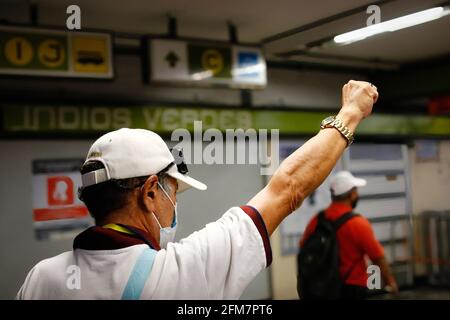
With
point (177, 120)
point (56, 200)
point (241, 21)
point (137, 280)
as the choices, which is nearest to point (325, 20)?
point (241, 21)

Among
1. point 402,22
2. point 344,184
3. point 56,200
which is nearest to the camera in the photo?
point 402,22

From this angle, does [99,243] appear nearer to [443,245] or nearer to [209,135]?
[209,135]

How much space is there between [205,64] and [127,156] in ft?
5.64

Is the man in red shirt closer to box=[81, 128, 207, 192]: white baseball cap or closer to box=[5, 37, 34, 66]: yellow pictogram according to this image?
box=[5, 37, 34, 66]: yellow pictogram

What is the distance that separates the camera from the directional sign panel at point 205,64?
2.55 meters

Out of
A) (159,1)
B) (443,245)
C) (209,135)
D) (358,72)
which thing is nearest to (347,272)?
(358,72)

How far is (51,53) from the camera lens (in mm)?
2396

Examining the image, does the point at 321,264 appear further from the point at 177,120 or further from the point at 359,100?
the point at 359,100

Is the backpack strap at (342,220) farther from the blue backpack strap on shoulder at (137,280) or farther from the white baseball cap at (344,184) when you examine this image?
the blue backpack strap on shoulder at (137,280)

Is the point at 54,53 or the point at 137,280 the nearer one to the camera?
the point at 137,280

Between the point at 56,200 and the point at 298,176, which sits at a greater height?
the point at 298,176

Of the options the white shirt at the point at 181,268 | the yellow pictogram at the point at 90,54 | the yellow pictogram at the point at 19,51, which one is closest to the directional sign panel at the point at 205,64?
the yellow pictogram at the point at 90,54

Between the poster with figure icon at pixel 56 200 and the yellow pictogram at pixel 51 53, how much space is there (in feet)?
3.07

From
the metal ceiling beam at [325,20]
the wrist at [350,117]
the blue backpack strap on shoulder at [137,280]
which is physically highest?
the metal ceiling beam at [325,20]
